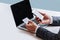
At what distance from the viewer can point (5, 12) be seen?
1.53 m

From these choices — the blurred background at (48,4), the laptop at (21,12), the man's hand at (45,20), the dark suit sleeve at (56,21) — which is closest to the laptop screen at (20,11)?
the laptop at (21,12)

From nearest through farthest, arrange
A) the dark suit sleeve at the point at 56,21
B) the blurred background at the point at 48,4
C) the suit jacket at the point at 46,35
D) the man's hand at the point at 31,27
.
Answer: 1. the suit jacket at the point at 46,35
2. the man's hand at the point at 31,27
3. the dark suit sleeve at the point at 56,21
4. the blurred background at the point at 48,4

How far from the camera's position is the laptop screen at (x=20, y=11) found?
124 centimetres

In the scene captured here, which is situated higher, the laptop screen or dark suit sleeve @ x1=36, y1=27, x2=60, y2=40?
the laptop screen

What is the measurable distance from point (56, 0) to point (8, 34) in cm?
149

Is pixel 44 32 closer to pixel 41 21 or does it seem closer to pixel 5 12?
pixel 41 21

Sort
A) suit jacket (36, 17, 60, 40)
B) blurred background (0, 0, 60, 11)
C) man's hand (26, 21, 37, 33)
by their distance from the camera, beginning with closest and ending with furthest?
suit jacket (36, 17, 60, 40) < man's hand (26, 21, 37, 33) < blurred background (0, 0, 60, 11)

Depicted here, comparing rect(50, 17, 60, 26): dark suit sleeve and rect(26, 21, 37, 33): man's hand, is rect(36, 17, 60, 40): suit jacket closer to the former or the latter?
rect(26, 21, 37, 33): man's hand

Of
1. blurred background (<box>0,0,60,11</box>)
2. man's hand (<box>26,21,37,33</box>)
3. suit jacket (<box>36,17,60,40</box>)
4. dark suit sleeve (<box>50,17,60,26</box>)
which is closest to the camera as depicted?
suit jacket (<box>36,17,60,40</box>)

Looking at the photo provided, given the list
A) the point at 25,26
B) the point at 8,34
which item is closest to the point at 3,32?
the point at 8,34

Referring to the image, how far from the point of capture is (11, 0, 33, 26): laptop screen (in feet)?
4.05

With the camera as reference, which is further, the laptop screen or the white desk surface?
the laptop screen

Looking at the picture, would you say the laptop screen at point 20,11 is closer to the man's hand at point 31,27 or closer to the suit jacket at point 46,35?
the man's hand at point 31,27

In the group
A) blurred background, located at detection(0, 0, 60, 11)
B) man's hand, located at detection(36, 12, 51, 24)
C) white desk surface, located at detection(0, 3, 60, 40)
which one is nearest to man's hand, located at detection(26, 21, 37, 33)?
white desk surface, located at detection(0, 3, 60, 40)
